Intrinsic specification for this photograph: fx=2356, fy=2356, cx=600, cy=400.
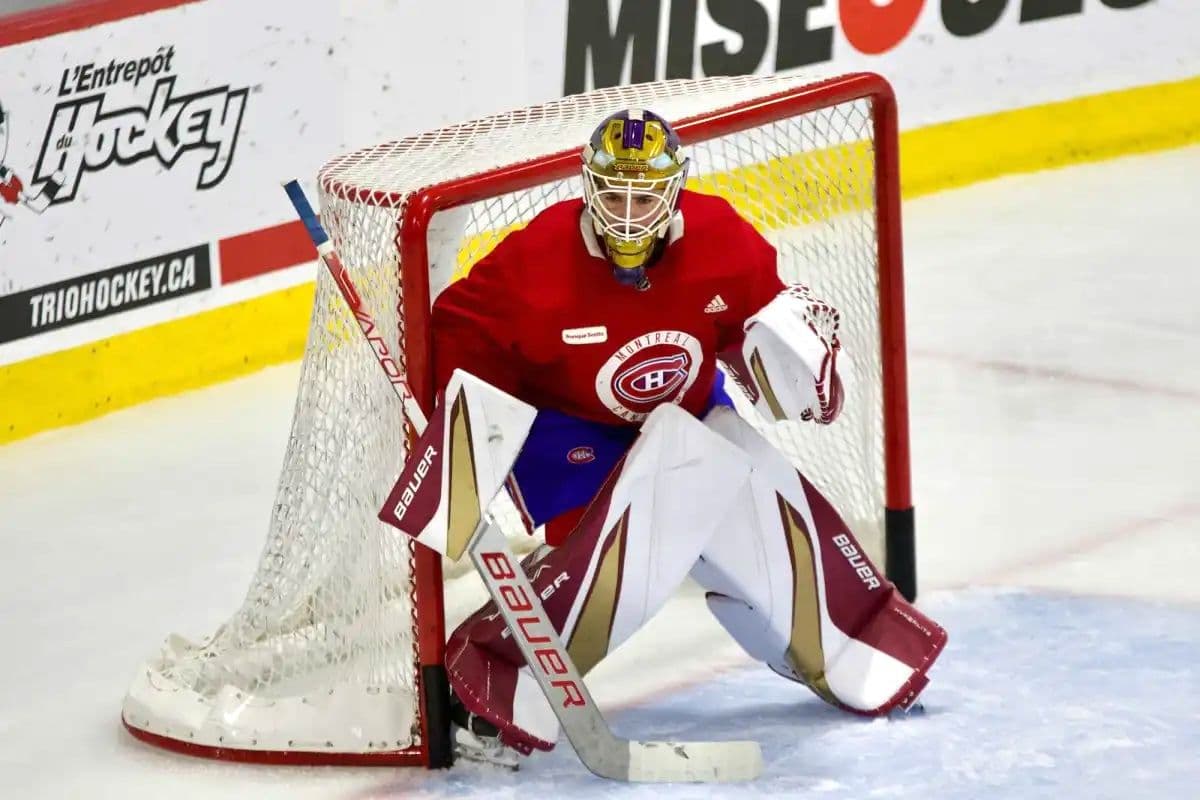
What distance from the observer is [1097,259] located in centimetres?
564

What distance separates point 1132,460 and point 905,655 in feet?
3.97

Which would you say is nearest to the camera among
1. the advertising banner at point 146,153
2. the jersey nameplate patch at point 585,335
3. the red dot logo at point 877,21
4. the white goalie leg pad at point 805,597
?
the jersey nameplate patch at point 585,335

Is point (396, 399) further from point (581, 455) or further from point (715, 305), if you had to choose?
point (715, 305)

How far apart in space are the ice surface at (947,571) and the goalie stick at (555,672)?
0.04m

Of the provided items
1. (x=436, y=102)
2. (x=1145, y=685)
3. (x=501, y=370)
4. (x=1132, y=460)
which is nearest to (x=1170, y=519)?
(x=1132, y=460)

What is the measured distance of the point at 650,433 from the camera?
10.4 feet

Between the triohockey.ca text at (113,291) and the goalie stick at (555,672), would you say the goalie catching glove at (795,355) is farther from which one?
the triohockey.ca text at (113,291)

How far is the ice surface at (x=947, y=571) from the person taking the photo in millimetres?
3205

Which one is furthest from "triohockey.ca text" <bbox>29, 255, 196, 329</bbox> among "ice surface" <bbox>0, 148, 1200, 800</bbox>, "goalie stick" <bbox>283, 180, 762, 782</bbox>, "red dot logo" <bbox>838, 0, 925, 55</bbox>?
"red dot logo" <bbox>838, 0, 925, 55</bbox>

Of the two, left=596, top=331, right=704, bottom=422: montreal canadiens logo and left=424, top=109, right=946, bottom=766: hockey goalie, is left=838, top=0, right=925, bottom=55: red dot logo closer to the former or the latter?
left=424, top=109, right=946, bottom=766: hockey goalie

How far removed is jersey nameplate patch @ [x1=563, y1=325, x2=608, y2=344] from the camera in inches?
123

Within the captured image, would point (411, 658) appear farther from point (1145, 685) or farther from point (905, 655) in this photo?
point (1145, 685)

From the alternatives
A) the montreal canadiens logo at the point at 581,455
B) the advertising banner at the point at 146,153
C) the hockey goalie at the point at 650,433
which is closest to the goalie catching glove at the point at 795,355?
the hockey goalie at the point at 650,433

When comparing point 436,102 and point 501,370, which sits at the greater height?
point 436,102
